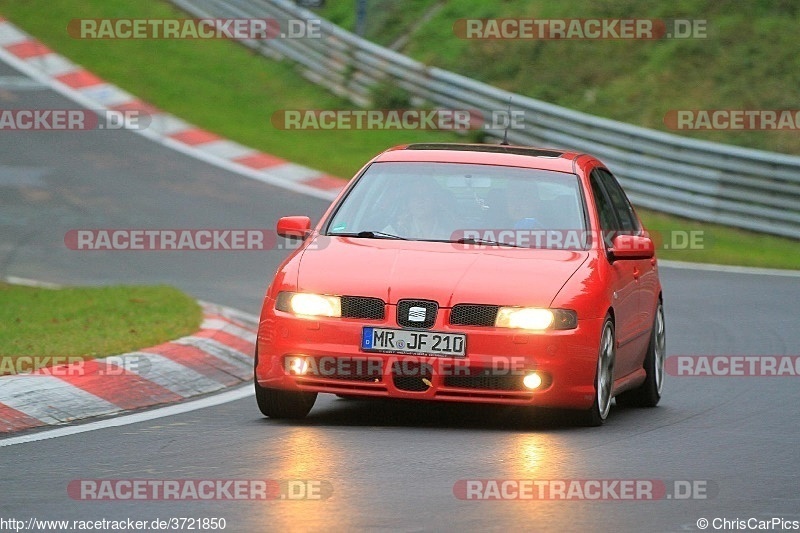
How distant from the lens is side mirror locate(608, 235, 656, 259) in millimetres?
9359

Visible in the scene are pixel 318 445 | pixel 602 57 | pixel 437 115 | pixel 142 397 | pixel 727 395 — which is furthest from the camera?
pixel 602 57

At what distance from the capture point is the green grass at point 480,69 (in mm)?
24828

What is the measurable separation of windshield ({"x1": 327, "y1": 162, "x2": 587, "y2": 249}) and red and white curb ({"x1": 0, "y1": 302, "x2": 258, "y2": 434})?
1.41 metres

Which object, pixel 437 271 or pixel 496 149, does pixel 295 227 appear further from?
pixel 496 149

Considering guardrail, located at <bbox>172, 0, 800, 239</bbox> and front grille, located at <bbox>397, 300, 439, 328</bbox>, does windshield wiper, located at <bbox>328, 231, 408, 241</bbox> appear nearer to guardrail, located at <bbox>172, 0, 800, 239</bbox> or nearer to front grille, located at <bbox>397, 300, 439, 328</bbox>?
front grille, located at <bbox>397, 300, 439, 328</bbox>

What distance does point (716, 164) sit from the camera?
2095 cm

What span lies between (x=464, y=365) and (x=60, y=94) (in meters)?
17.3

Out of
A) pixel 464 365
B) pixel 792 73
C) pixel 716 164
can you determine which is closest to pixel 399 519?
pixel 464 365

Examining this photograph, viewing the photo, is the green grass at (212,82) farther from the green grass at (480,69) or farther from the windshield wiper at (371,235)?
the windshield wiper at (371,235)

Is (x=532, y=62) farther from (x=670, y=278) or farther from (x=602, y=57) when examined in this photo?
(x=670, y=278)

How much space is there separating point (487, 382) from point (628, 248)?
4.33 feet

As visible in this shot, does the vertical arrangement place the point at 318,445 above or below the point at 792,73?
below

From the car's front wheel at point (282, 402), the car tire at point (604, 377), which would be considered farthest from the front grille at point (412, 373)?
the car tire at point (604, 377)

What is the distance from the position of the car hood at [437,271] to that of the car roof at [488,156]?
0.86 m
